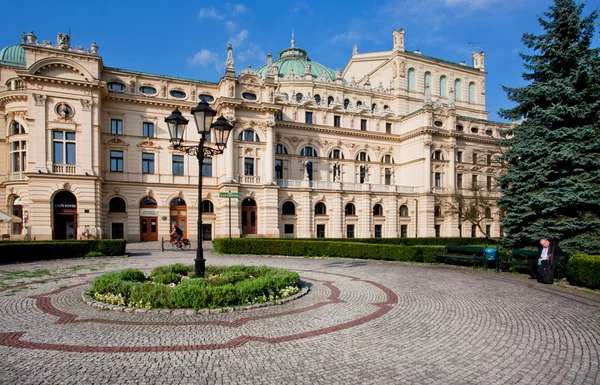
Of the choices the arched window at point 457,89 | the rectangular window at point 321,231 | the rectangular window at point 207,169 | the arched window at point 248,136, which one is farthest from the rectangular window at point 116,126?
the arched window at point 457,89

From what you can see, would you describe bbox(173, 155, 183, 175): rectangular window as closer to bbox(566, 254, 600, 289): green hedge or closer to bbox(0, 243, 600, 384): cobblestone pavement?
bbox(0, 243, 600, 384): cobblestone pavement

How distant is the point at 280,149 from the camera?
4266cm

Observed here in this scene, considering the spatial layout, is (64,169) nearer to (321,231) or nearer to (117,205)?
(117,205)

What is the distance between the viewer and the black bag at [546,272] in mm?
12883

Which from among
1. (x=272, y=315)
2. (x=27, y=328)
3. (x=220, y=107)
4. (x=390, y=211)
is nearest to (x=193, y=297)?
(x=272, y=315)

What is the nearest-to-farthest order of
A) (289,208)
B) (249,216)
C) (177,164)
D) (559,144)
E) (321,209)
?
(559,144), (249,216), (177,164), (289,208), (321,209)

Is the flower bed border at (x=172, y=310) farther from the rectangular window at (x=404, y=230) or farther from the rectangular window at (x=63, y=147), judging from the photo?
the rectangular window at (x=404, y=230)

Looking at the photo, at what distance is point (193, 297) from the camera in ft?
28.3

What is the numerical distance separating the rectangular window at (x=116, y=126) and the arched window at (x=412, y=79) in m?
41.4

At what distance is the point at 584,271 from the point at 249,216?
98.9 ft

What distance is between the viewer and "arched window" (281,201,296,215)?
3994 centimetres

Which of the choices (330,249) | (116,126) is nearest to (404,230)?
(330,249)

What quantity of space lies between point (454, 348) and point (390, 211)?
128 feet

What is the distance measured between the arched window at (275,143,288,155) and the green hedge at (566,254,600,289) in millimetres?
33461
